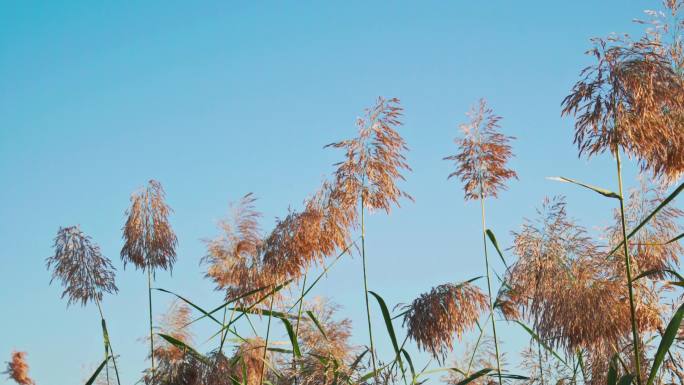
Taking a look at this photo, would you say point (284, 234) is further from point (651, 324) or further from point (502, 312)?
point (651, 324)

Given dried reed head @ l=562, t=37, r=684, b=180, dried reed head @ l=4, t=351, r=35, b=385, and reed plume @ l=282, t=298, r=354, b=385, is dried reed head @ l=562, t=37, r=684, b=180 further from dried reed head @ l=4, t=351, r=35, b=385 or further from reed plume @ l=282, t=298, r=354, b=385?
dried reed head @ l=4, t=351, r=35, b=385

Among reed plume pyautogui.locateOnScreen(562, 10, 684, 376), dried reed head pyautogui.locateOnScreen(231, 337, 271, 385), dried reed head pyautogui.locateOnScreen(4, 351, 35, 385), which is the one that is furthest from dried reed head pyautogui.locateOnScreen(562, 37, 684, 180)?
dried reed head pyautogui.locateOnScreen(4, 351, 35, 385)

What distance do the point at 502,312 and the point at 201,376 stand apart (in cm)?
180

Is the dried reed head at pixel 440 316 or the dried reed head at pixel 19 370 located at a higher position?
the dried reed head at pixel 19 370

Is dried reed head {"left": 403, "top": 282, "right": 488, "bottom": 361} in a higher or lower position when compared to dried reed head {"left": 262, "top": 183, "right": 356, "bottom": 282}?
lower

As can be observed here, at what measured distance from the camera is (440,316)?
14.9 feet

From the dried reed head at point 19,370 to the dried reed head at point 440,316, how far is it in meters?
3.14

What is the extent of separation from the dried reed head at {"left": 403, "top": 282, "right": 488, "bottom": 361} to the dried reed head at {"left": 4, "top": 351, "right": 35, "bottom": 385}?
314cm

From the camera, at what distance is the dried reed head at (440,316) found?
14.9 feet

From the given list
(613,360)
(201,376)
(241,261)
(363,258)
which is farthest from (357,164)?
(613,360)

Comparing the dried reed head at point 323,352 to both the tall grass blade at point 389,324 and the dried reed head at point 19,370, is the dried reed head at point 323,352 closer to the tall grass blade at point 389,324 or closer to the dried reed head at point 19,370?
the tall grass blade at point 389,324

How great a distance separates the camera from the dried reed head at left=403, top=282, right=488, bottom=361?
4.55 meters

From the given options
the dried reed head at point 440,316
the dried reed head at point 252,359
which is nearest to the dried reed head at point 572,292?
the dried reed head at point 440,316

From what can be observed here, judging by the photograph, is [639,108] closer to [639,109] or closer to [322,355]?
[639,109]
